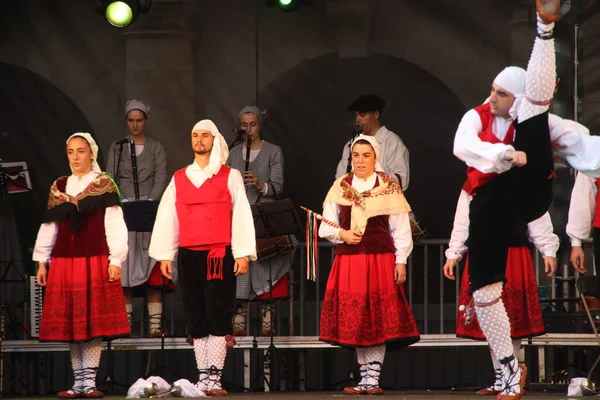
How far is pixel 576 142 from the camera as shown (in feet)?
19.8

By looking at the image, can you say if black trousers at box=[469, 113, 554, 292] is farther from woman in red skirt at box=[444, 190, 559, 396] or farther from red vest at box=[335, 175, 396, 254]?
red vest at box=[335, 175, 396, 254]

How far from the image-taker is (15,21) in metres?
10.5

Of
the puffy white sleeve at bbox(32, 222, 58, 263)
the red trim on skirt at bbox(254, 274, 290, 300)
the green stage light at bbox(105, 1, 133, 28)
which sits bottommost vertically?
the red trim on skirt at bbox(254, 274, 290, 300)

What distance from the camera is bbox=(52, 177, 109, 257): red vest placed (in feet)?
25.6

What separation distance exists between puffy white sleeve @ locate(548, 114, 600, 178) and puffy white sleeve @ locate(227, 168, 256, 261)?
2.20m

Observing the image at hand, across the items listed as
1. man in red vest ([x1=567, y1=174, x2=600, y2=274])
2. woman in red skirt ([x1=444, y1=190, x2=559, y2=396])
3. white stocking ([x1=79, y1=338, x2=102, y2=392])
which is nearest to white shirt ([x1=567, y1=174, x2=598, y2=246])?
man in red vest ([x1=567, y1=174, x2=600, y2=274])

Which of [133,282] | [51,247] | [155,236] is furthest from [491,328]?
[133,282]

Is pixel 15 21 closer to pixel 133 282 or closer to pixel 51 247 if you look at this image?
pixel 133 282

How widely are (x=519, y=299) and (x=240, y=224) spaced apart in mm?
1769

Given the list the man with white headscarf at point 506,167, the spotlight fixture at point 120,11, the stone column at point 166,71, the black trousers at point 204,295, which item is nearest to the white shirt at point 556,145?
the man with white headscarf at point 506,167

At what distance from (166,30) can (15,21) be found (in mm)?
1270

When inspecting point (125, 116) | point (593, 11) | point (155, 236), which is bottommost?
point (155, 236)

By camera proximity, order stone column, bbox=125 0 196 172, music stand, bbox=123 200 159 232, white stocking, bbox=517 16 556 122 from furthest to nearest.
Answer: stone column, bbox=125 0 196 172, music stand, bbox=123 200 159 232, white stocking, bbox=517 16 556 122

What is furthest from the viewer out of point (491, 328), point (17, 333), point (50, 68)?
point (50, 68)
